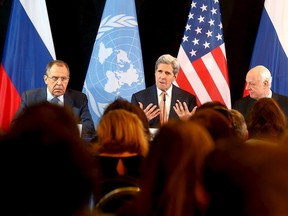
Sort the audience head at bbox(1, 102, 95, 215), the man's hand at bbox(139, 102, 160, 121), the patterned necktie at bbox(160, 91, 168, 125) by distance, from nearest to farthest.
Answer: the audience head at bbox(1, 102, 95, 215) → the man's hand at bbox(139, 102, 160, 121) → the patterned necktie at bbox(160, 91, 168, 125)

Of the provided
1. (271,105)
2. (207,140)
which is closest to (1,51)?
(271,105)

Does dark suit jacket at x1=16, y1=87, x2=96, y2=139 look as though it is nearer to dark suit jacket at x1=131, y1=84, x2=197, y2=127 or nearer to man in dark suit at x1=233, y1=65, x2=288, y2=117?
dark suit jacket at x1=131, y1=84, x2=197, y2=127

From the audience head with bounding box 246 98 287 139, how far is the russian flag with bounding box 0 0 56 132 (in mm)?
3325

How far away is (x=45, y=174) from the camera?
3.50 feet

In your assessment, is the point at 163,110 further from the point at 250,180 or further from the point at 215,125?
the point at 250,180

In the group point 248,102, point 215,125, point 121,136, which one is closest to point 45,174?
point 215,125

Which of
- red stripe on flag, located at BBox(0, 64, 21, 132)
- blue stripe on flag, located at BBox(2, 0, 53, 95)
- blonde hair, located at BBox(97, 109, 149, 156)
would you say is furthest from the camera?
blue stripe on flag, located at BBox(2, 0, 53, 95)

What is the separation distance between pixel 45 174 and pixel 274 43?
17.8ft

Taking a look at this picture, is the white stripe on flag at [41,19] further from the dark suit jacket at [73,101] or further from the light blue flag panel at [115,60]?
the dark suit jacket at [73,101]

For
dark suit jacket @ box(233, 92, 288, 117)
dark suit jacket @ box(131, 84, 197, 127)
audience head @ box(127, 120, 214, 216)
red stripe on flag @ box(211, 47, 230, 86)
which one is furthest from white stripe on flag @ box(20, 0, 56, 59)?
audience head @ box(127, 120, 214, 216)

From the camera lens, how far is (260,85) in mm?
5684

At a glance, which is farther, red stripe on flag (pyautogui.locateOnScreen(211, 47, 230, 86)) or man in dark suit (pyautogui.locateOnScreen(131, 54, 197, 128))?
red stripe on flag (pyautogui.locateOnScreen(211, 47, 230, 86))

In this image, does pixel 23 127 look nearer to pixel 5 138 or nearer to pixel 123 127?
pixel 5 138

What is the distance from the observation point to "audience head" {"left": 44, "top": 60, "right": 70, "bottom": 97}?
17.7 feet
